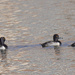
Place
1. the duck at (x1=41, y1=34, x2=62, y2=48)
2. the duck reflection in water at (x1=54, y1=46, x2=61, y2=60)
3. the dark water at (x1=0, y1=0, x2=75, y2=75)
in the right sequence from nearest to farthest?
the dark water at (x1=0, y1=0, x2=75, y2=75)
the duck reflection in water at (x1=54, y1=46, x2=61, y2=60)
the duck at (x1=41, y1=34, x2=62, y2=48)

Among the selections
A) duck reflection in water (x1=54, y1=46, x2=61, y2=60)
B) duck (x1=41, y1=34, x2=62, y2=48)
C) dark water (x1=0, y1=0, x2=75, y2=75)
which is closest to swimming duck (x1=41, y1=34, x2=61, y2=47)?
duck (x1=41, y1=34, x2=62, y2=48)

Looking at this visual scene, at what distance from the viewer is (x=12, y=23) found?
1678 inches

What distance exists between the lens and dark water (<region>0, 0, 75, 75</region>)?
24.5 m

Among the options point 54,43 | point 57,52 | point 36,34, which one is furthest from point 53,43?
point 36,34

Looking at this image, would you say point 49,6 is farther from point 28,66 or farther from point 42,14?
point 28,66

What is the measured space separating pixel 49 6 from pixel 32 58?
1114 inches

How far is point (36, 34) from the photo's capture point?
35.8 metres

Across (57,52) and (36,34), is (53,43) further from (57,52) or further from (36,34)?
(36,34)

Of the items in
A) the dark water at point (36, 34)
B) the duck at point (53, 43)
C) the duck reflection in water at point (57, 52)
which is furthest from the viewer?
the duck at point (53, 43)

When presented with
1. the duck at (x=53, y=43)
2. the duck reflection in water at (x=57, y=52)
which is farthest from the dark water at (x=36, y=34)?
the duck at (x=53, y=43)

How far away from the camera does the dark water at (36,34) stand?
2455cm

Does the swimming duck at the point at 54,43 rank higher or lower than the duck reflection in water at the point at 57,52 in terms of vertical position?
higher

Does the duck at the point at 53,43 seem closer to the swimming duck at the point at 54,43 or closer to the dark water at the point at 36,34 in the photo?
the swimming duck at the point at 54,43

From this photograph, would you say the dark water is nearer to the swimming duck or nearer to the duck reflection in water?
the duck reflection in water
